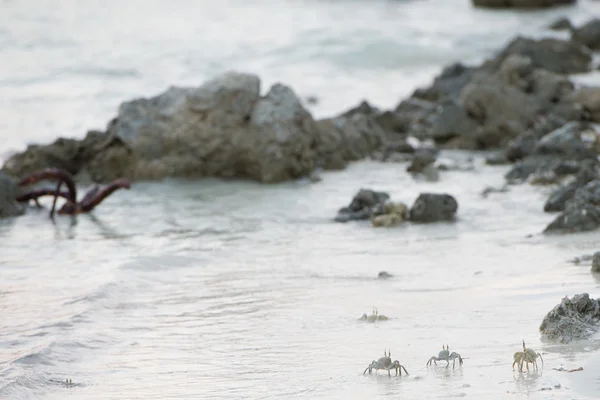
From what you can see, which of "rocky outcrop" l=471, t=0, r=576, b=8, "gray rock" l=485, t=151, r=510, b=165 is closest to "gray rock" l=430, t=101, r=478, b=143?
"gray rock" l=485, t=151, r=510, b=165

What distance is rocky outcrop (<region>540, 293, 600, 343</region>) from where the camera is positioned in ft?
14.3

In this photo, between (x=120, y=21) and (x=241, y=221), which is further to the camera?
(x=120, y=21)

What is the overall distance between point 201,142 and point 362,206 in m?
2.77

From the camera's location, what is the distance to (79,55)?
19.8 meters

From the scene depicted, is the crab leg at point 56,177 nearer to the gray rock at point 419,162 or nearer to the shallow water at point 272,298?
the shallow water at point 272,298

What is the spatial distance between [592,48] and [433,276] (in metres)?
14.8

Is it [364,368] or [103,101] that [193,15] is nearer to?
[103,101]

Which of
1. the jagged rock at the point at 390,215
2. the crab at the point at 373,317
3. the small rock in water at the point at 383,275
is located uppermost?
the crab at the point at 373,317

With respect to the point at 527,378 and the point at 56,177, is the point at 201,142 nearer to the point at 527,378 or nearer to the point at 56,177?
the point at 56,177

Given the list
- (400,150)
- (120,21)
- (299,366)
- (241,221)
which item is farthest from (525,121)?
(120,21)

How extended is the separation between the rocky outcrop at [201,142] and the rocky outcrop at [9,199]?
4.73ft

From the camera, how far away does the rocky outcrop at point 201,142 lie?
1091cm

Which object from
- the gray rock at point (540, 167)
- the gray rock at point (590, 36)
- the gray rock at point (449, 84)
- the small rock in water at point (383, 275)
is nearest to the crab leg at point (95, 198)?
the small rock in water at point (383, 275)

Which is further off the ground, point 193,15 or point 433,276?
point 193,15
